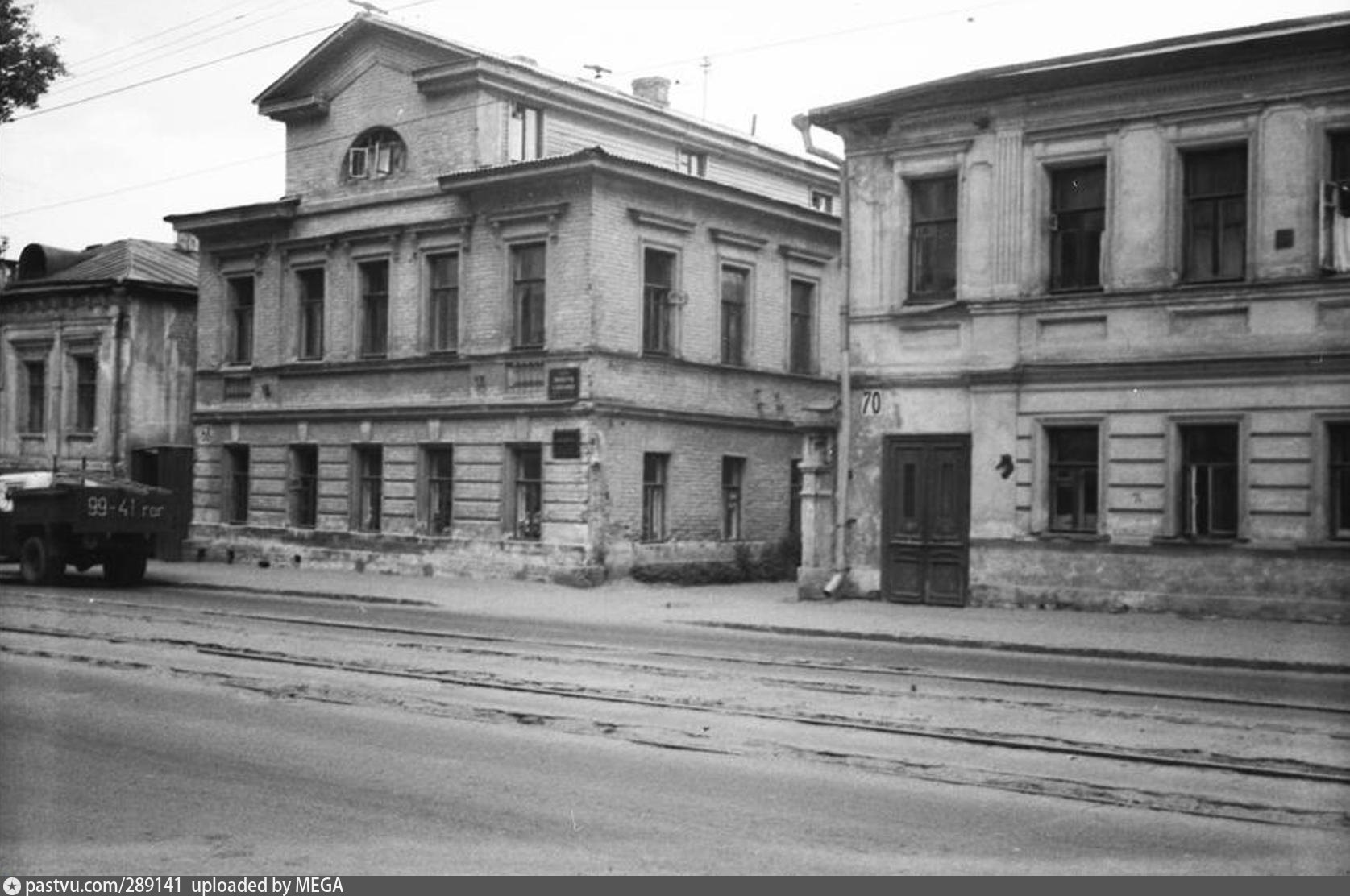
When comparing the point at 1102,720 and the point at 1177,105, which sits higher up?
the point at 1177,105

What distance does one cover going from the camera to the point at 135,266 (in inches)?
1410

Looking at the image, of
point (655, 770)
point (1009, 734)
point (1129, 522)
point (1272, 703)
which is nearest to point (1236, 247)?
point (1129, 522)

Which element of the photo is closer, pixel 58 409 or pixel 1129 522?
pixel 1129 522

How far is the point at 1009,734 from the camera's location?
9555 mm

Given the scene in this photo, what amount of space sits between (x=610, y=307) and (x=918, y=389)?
22.1 ft

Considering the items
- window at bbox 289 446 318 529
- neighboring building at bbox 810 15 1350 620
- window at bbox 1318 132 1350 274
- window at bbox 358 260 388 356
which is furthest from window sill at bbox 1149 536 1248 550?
window at bbox 289 446 318 529

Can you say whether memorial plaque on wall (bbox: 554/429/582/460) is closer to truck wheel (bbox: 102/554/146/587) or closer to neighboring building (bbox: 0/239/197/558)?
truck wheel (bbox: 102/554/146/587)

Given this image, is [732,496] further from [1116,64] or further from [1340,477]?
A: [1340,477]

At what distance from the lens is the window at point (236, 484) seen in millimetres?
32125

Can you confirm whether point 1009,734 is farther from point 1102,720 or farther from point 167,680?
point 167,680

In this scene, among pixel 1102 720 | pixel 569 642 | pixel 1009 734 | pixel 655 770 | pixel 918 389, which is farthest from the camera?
pixel 918 389

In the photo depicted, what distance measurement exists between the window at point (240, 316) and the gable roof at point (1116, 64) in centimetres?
1555

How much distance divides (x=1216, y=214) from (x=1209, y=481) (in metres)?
3.62

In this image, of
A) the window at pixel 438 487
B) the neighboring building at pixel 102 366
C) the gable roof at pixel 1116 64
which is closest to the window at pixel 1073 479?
the gable roof at pixel 1116 64
